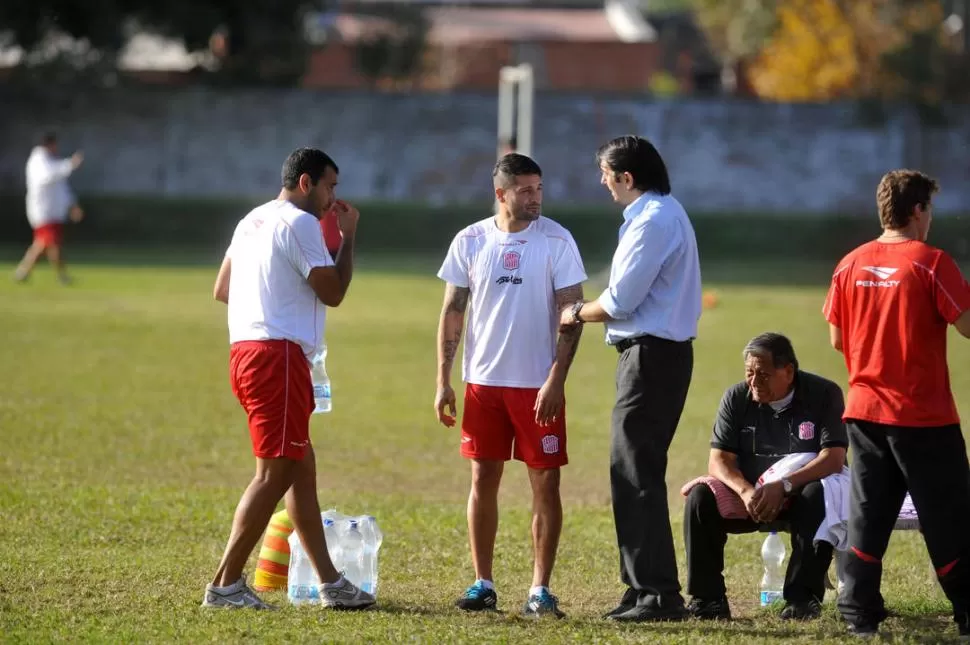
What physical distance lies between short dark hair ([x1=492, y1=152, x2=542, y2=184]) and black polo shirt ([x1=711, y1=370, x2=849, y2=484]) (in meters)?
1.48

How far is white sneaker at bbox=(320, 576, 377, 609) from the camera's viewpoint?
6793 millimetres

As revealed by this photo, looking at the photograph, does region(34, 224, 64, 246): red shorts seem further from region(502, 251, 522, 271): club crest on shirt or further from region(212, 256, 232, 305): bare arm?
region(502, 251, 522, 271): club crest on shirt

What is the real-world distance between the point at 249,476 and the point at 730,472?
454 centimetres

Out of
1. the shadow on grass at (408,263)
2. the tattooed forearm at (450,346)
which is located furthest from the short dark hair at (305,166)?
the shadow on grass at (408,263)

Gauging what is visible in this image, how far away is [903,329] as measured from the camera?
613 centimetres

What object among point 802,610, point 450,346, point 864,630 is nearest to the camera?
point 864,630

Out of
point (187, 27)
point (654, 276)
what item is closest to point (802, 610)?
point (654, 276)

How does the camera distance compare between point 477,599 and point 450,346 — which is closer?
point 477,599

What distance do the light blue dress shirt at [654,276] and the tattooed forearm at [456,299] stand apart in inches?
32.4

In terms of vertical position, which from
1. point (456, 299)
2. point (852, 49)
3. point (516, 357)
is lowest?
point (516, 357)

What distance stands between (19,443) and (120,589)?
4584 millimetres

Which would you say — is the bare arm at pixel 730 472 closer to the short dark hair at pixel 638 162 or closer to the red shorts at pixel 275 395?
the short dark hair at pixel 638 162

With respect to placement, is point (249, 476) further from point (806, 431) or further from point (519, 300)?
point (806, 431)

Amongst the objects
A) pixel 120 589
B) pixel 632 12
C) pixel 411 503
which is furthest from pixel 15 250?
pixel 632 12
